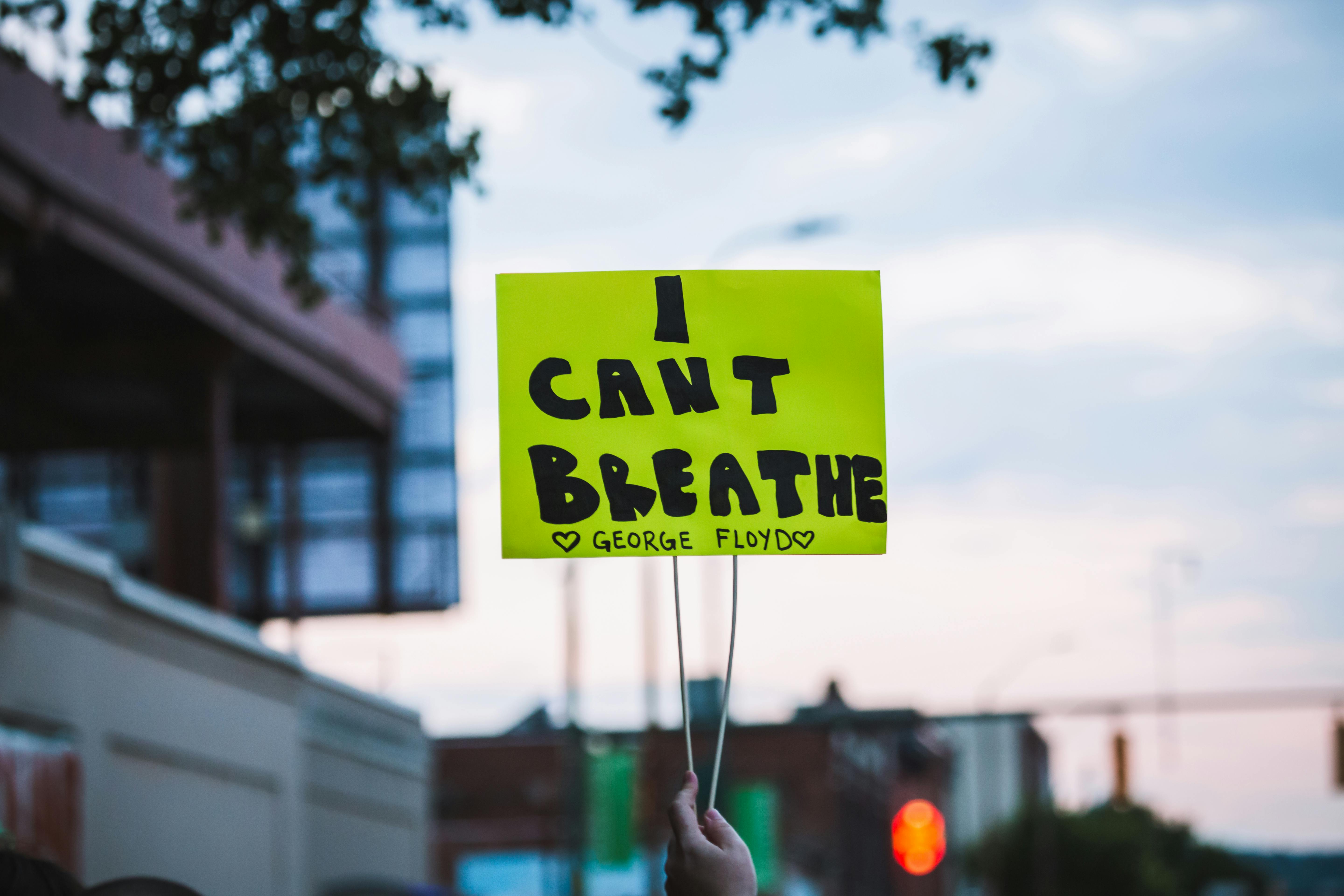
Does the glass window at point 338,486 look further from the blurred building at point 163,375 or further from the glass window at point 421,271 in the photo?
the glass window at point 421,271

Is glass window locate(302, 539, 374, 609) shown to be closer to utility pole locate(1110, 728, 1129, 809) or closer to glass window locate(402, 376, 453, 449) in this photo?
glass window locate(402, 376, 453, 449)

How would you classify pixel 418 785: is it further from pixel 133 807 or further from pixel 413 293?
pixel 413 293

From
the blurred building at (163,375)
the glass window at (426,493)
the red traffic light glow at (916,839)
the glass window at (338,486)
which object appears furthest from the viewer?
the glass window at (426,493)

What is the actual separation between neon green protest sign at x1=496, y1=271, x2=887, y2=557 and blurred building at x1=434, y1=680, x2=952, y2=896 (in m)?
22.2

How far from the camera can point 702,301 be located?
3781 millimetres

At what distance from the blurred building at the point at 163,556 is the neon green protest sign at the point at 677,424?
5.70 m

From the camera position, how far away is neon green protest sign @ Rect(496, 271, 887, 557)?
12.1 feet

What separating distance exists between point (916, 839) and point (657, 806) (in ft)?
15.5

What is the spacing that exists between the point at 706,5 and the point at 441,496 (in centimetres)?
2930

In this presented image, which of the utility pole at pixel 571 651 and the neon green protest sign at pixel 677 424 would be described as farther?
the utility pole at pixel 571 651

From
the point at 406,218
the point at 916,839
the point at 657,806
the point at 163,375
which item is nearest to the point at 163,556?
the point at 163,375

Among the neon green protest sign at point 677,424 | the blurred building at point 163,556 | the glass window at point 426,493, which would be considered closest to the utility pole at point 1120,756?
the blurred building at point 163,556

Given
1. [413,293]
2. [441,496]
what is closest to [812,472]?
[441,496]

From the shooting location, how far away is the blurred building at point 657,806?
2934 centimetres
